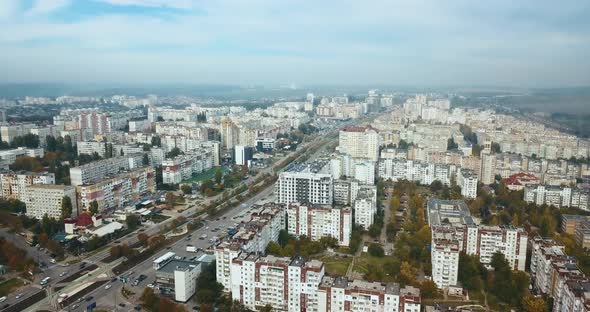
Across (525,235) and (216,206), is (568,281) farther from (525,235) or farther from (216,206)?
(216,206)

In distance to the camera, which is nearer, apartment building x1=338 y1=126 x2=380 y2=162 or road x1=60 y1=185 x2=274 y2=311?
road x1=60 y1=185 x2=274 y2=311

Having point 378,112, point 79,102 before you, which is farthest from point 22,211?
point 79,102

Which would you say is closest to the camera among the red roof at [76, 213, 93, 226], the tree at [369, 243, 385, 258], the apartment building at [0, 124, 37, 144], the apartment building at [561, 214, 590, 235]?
the tree at [369, 243, 385, 258]

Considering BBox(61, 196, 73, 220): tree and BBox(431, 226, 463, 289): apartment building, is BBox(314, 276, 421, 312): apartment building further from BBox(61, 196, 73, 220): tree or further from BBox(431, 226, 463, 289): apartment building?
BBox(61, 196, 73, 220): tree

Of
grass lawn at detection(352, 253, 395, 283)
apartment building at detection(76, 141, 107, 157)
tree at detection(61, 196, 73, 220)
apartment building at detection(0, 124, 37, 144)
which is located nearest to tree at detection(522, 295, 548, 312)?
grass lawn at detection(352, 253, 395, 283)

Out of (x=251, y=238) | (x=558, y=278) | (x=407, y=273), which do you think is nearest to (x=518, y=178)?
(x=558, y=278)

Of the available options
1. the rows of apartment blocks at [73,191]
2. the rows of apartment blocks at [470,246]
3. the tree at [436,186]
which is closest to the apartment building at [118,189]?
the rows of apartment blocks at [73,191]


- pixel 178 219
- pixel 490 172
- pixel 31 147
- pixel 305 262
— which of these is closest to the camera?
pixel 305 262

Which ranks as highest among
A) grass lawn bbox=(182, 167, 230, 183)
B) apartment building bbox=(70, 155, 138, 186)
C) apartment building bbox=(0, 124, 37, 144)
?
apartment building bbox=(0, 124, 37, 144)
